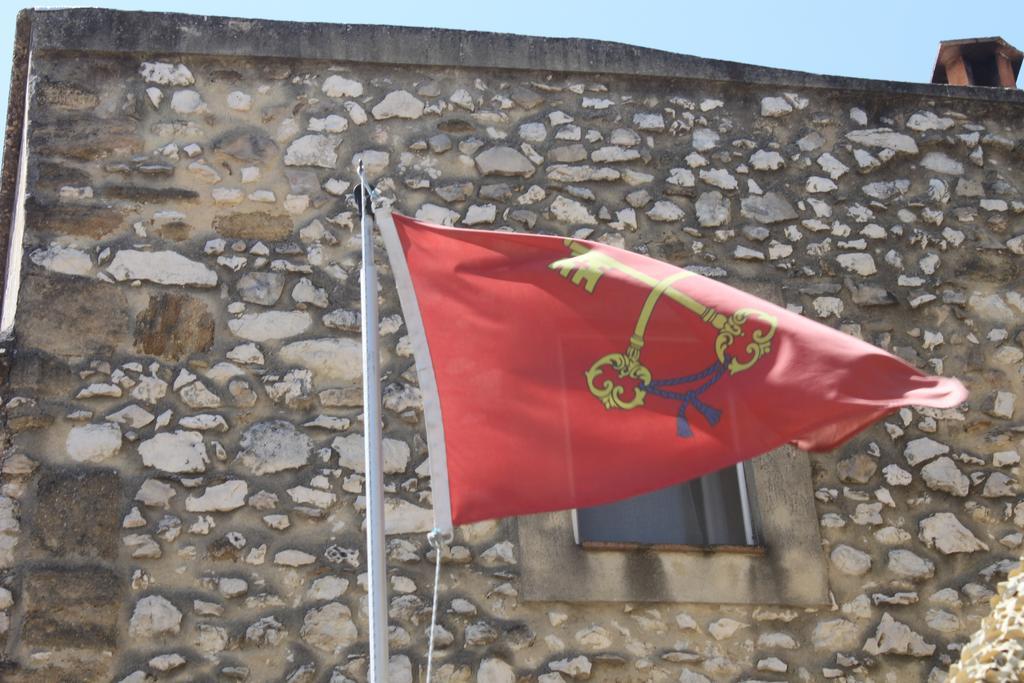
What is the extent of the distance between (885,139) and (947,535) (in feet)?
6.03

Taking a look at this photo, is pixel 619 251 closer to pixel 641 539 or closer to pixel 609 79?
pixel 641 539

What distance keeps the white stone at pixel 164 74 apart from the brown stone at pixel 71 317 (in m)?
0.97

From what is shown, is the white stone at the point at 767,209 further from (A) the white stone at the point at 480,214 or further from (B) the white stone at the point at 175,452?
(B) the white stone at the point at 175,452

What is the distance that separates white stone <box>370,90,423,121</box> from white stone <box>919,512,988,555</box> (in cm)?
259

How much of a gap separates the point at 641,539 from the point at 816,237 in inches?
61.1

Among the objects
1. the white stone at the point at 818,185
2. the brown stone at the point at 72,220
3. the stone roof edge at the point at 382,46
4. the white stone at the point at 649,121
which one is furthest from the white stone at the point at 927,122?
the brown stone at the point at 72,220

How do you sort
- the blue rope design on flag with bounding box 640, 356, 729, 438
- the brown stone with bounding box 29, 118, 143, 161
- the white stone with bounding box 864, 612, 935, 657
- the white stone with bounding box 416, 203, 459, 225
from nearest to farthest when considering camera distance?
the blue rope design on flag with bounding box 640, 356, 729, 438
the white stone with bounding box 864, 612, 935, 657
the brown stone with bounding box 29, 118, 143, 161
the white stone with bounding box 416, 203, 459, 225

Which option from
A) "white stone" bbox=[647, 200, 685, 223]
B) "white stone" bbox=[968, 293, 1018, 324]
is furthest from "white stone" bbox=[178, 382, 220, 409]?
"white stone" bbox=[968, 293, 1018, 324]

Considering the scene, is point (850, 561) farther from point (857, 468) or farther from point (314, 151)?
point (314, 151)

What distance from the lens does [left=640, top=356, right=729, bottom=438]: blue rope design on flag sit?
3762mm

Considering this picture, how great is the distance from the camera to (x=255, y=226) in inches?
225

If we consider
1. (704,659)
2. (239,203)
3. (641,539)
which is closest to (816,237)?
(641,539)

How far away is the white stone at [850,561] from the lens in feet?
17.8

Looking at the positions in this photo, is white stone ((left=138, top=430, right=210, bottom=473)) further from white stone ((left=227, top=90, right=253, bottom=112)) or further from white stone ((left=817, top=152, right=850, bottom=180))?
white stone ((left=817, top=152, right=850, bottom=180))
